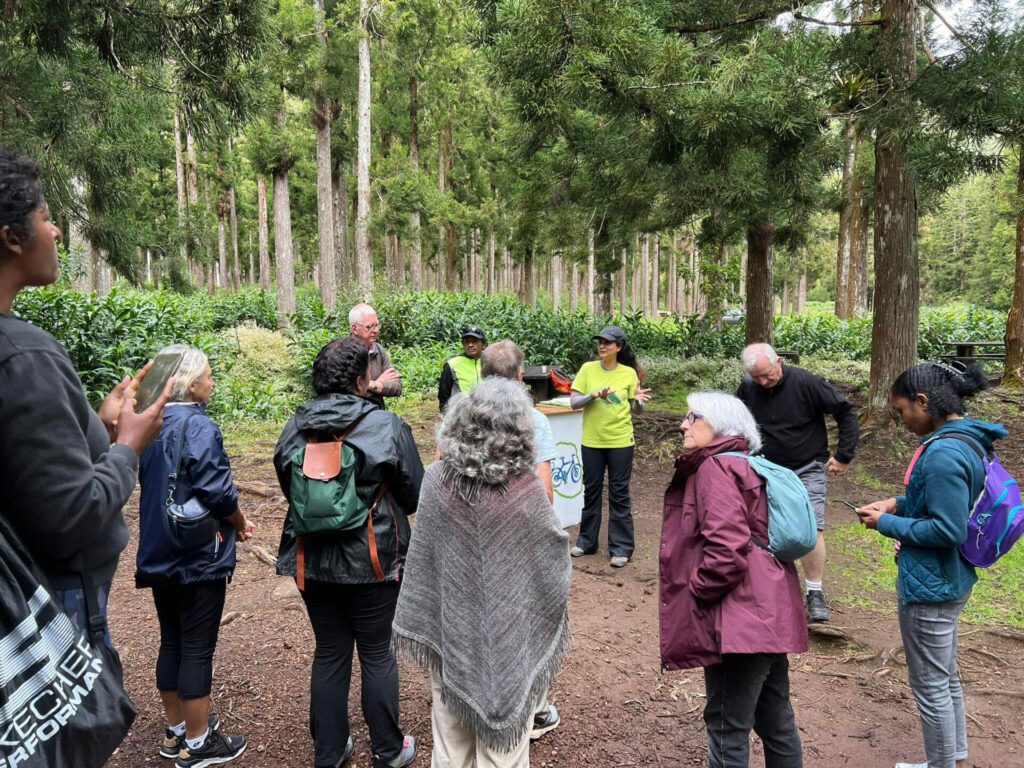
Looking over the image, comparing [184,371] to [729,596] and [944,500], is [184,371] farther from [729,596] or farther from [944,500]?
[944,500]

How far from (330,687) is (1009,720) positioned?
3.35m

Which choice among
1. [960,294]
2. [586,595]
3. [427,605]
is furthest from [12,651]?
[960,294]

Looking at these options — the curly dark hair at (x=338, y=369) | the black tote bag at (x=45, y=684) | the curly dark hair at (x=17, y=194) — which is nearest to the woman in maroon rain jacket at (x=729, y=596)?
the curly dark hair at (x=338, y=369)

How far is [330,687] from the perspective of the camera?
8.73 ft

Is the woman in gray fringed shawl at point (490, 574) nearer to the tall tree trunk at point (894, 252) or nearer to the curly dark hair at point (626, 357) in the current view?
the curly dark hair at point (626, 357)

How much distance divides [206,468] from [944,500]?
2907mm

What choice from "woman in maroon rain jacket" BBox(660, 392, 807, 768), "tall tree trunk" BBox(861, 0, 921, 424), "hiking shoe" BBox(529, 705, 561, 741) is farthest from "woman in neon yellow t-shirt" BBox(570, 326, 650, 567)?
"tall tree trunk" BBox(861, 0, 921, 424)

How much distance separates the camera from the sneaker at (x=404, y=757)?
2748 mm

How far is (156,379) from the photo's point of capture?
232cm

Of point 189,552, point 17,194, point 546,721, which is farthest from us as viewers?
point 546,721

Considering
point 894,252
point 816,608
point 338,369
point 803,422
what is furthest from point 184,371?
point 894,252

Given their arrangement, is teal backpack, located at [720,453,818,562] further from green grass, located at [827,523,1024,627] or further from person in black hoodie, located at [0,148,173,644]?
green grass, located at [827,523,1024,627]

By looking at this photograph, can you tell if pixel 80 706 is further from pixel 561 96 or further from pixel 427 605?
pixel 561 96

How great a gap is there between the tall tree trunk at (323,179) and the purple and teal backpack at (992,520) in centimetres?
1698
